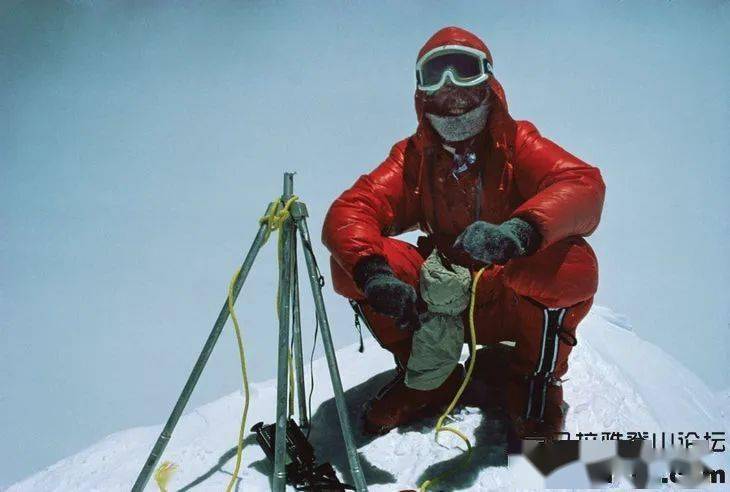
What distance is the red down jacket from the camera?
1832mm

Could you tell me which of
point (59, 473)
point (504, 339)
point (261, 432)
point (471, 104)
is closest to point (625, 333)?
point (504, 339)

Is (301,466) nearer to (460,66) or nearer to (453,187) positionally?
(453,187)

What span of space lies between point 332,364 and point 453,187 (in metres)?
0.82

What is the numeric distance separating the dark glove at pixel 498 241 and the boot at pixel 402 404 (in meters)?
0.78

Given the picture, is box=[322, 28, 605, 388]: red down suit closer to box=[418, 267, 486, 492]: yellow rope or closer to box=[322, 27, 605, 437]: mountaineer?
box=[322, 27, 605, 437]: mountaineer

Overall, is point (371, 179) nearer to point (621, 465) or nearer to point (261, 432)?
point (261, 432)

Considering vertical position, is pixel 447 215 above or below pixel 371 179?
below

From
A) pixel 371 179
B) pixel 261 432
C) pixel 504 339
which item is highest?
pixel 371 179

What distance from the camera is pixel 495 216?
6.76 ft

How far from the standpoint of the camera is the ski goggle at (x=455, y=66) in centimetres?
197

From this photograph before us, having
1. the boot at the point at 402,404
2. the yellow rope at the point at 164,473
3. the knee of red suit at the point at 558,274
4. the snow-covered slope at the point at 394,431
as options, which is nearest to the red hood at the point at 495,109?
the knee of red suit at the point at 558,274

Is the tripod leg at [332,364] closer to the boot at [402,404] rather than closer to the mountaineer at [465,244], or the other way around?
the mountaineer at [465,244]

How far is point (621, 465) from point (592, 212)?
2.56 ft

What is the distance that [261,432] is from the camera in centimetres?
200
